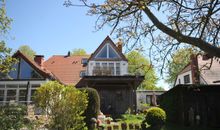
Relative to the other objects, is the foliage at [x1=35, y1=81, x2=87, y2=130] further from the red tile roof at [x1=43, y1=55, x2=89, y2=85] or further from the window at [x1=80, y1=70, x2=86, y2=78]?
the window at [x1=80, y1=70, x2=86, y2=78]

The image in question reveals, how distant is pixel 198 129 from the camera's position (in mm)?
18766

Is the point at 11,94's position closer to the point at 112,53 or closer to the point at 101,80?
the point at 101,80

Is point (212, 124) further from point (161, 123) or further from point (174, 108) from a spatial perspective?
point (161, 123)

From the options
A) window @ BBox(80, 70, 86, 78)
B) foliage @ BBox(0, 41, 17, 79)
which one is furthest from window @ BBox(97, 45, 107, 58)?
foliage @ BBox(0, 41, 17, 79)

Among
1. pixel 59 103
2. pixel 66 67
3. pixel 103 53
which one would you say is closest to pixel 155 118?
pixel 59 103

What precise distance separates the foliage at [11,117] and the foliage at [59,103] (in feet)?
3.33

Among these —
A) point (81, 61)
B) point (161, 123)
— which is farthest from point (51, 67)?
point (161, 123)

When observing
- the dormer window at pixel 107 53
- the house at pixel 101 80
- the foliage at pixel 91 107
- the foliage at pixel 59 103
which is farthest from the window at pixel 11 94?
the foliage at pixel 59 103

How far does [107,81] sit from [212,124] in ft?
36.7

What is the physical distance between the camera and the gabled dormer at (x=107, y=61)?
1277 inches

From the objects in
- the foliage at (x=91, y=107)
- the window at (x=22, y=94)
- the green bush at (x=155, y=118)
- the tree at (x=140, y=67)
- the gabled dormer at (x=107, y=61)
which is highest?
the gabled dormer at (x=107, y=61)

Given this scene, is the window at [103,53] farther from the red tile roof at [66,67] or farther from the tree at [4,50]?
the tree at [4,50]

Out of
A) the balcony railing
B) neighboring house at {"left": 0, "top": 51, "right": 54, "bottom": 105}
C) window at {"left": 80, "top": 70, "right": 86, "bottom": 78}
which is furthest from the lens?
window at {"left": 80, "top": 70, "right": 86, "bottom": 78}

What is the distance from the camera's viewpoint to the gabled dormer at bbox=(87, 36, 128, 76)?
32.4 meters
